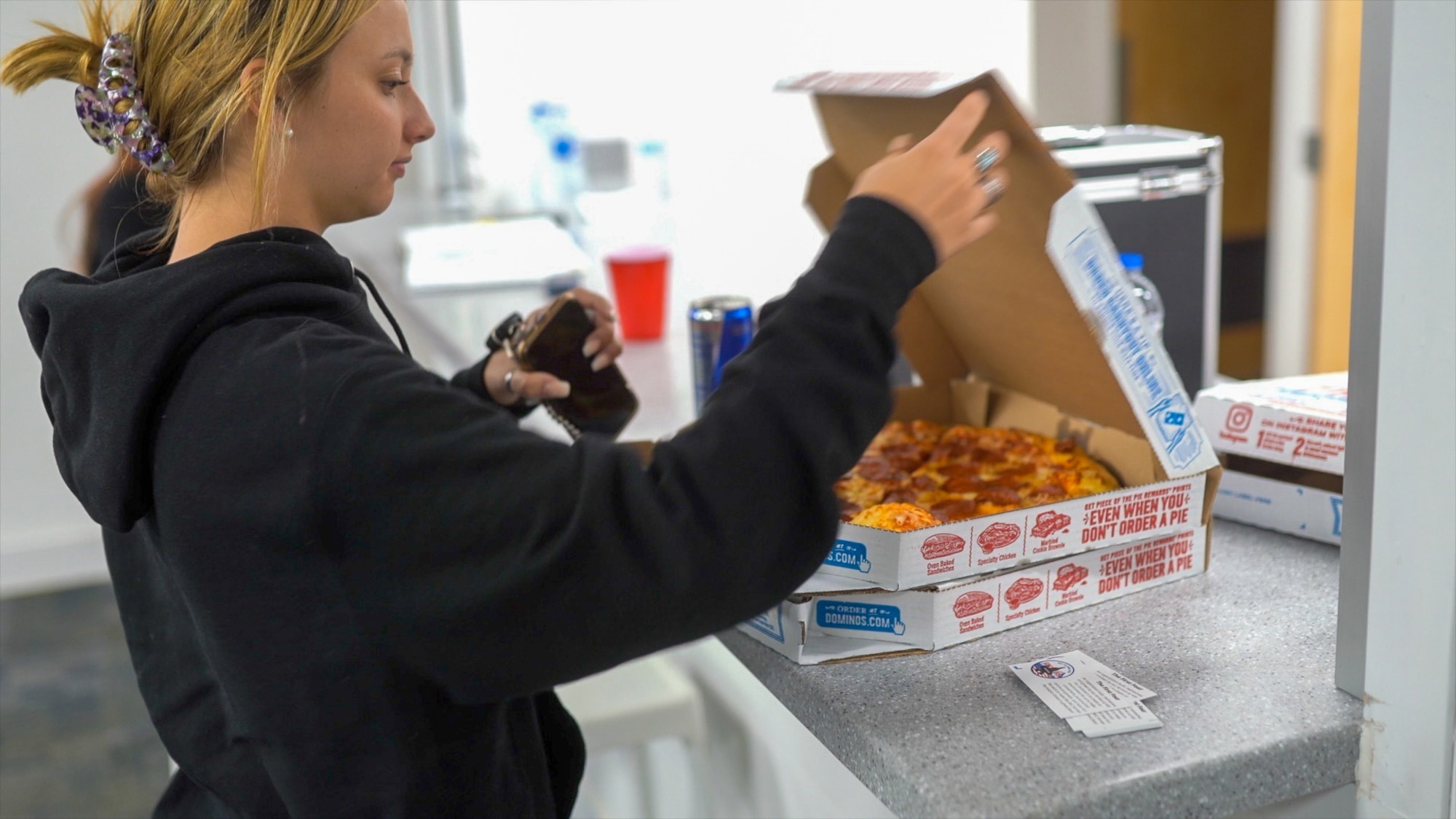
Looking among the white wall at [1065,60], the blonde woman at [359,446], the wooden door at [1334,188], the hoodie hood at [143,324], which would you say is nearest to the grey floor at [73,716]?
the blonde woman at [359,446]

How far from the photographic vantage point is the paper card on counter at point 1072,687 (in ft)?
2.75

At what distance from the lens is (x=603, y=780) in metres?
1.94

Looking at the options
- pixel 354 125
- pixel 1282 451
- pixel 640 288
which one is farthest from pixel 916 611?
pixel 640 288

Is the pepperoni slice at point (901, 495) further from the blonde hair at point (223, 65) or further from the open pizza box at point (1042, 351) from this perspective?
the blonde hair at point (223, 65)

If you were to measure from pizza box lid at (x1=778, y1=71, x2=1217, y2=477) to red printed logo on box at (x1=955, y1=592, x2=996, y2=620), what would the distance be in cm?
20

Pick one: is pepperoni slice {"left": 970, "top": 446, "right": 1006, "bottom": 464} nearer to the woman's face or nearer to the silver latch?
the silver latch

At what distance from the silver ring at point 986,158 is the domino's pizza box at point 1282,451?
1.52 ft

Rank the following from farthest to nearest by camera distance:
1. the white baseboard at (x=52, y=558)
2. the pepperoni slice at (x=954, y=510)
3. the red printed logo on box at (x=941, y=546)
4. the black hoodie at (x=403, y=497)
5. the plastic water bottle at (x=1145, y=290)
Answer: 1. the white baseboard at (x=52, y=558)
2. the plastic water bottle at (x=1145, y=290)
3. the pepperoni slice at (x=954, y=510)
4. the red printed logo on box at (x=941, y=546)
5. the black hoodie at (x=403, y=497)

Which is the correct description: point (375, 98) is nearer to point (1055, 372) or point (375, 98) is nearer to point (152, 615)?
point (152, 615)

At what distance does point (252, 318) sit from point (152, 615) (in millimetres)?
376

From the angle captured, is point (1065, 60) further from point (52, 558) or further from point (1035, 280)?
point (52, 558)

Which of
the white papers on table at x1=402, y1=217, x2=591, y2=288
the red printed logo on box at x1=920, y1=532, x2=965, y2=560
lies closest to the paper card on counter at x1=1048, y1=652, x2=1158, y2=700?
the red printed logo on box at x1=920, y1=532, x2=965, y2=560

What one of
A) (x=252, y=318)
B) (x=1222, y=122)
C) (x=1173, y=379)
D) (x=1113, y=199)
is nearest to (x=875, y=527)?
(x=1173, y=379)

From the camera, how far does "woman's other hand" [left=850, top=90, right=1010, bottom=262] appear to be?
749mm
